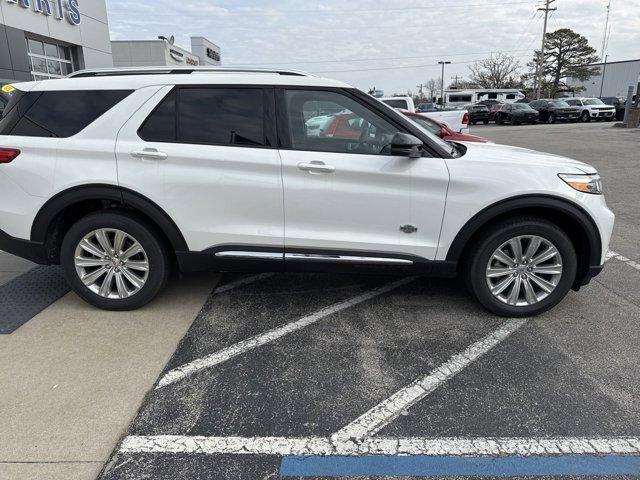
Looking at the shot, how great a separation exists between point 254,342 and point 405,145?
1.78m

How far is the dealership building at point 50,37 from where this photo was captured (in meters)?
17.0

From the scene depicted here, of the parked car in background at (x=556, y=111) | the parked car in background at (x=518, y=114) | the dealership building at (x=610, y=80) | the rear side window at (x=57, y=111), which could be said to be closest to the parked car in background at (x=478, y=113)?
the parked car in background at (x=518, y=114)

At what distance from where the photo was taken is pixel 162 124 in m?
3.76

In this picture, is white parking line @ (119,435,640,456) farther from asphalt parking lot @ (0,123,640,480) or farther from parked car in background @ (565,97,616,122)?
parked car in background @ (565,97,616,122)

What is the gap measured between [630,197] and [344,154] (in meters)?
7.27

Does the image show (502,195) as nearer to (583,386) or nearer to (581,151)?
(583,386)

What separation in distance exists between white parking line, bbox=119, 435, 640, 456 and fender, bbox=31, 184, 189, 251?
5.50 ft

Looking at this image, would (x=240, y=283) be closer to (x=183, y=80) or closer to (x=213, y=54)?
(x=183, y=80)

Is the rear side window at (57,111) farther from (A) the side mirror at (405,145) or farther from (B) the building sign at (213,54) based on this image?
(B) the building sign at (213,54)

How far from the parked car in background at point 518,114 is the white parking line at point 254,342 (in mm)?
33460

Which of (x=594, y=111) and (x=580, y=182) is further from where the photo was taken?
(x=594, y=111)

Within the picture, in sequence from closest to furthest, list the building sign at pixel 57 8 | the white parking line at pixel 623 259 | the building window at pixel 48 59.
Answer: the white parking line at pixel 623 259
the building sign at pixel 57 8
the building window at pixel 48 59

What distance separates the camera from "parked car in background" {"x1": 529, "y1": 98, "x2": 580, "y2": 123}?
33219 mm

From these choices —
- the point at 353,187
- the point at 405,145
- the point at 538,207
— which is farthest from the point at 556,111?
the point at 353,187
